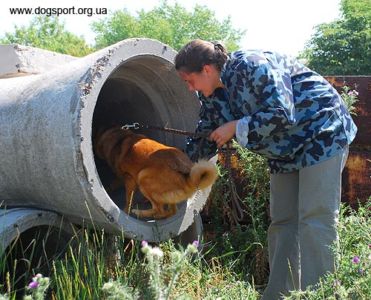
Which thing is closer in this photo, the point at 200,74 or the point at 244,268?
the point at 200,74

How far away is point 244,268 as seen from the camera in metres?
4.80

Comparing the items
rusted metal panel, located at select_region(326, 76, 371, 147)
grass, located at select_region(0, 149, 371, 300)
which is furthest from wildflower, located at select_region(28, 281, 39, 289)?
rusted metal panel, located at select_region(326, 76, 371, 147)

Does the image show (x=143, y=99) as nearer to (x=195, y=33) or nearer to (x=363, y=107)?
(x=363, y=107)

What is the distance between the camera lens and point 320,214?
11.3 ft

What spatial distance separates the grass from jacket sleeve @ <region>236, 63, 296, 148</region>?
2.68ft

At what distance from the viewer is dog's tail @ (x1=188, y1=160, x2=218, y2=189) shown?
4.02 metres

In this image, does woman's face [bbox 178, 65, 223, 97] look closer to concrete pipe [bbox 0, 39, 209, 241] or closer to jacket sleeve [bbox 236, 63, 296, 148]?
jacket sleeve [bbox 236, 63, 296, 148]

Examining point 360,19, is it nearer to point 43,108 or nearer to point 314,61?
point 314,61

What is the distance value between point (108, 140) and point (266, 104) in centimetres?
202

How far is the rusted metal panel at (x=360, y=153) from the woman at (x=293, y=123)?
5.49 ft

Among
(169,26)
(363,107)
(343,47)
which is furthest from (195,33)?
(363,107)

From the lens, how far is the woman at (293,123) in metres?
3.27

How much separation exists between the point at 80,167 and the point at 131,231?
62cm

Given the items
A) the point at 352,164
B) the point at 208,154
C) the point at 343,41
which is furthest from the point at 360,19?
the point at 208,154
